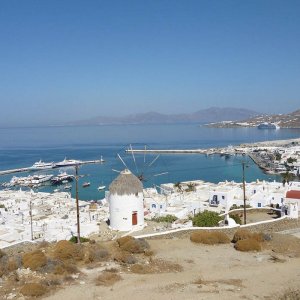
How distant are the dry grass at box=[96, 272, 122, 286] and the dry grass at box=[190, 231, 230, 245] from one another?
468 centimetres

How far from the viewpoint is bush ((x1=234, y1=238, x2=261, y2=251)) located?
14.2 meters

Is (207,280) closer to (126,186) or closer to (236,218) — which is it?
(126,186)

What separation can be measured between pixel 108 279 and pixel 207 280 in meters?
2.78

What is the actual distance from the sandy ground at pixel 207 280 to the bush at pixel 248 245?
259mm

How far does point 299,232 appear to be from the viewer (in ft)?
55.3

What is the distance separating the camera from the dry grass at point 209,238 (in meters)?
15.4

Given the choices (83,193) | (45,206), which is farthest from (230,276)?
(83,193)

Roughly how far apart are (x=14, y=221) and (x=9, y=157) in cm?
9163

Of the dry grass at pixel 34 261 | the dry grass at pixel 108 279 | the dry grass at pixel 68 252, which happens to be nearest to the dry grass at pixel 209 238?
the dry grass at pixel 68 252

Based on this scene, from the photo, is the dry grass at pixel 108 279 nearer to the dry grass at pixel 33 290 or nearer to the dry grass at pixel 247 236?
the dry grass at pixel 33 290

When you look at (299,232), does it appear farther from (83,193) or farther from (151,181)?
(151,181)

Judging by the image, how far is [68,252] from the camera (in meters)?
13.2

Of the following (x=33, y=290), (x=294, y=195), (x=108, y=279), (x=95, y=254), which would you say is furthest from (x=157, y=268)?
(x=294, y=195)

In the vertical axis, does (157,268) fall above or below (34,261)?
below
